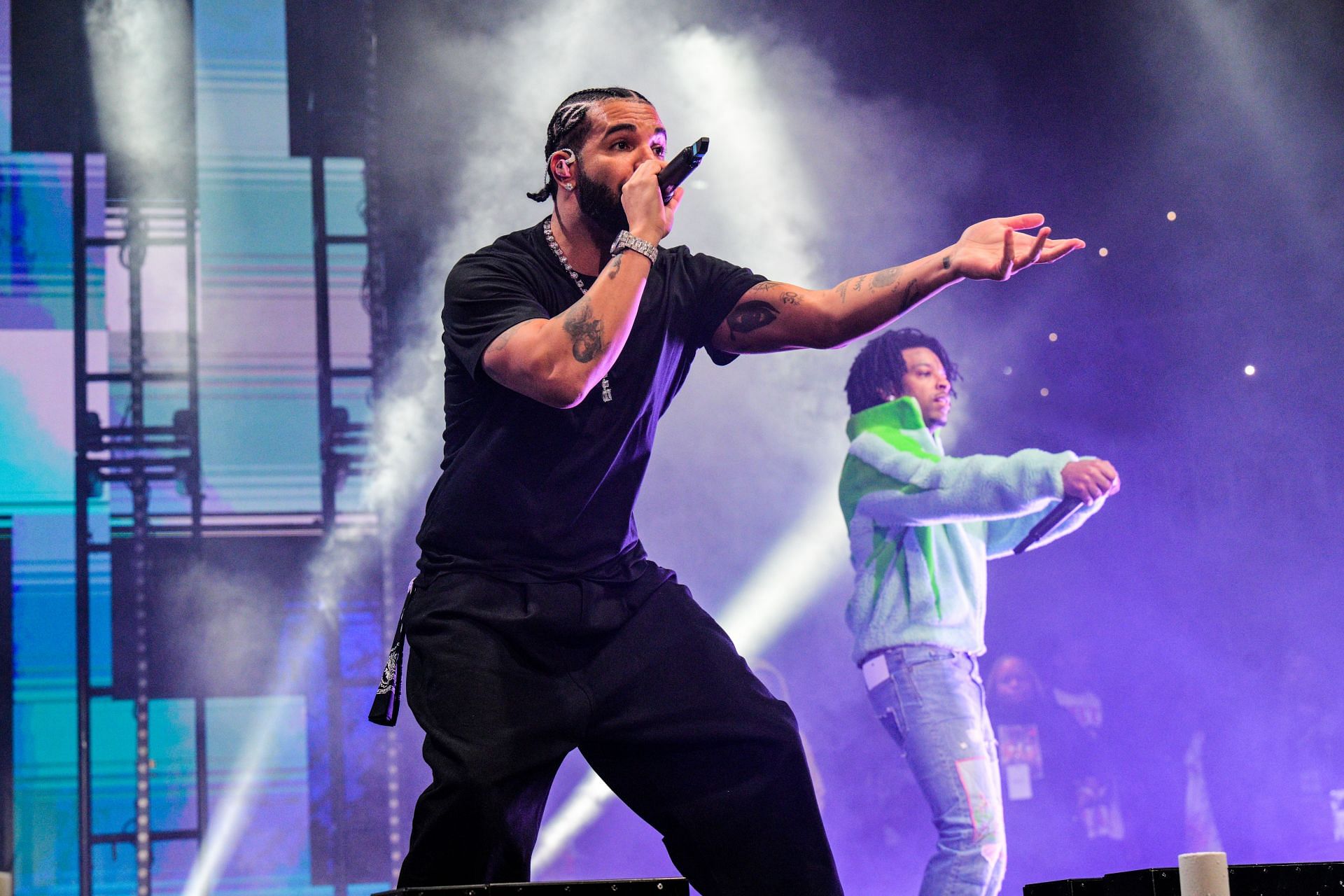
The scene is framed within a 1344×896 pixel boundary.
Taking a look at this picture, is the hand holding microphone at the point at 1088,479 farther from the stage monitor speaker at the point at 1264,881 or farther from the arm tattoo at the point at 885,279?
the stage monitor speaker at the point at 1264,881

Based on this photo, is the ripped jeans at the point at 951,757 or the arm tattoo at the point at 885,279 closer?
the arm tattoo at the point at 885,279

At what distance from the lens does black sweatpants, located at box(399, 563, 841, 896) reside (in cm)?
184

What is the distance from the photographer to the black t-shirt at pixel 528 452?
1980 mm

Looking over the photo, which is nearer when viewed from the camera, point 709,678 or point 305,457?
point 709,678

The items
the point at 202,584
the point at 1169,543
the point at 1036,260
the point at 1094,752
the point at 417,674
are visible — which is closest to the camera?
the point at 417,674

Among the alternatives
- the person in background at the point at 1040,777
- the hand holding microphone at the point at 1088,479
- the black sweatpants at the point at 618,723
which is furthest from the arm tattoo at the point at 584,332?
the person in background at the point at 1040,777

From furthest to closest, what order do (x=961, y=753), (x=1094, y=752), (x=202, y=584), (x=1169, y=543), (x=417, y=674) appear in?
(x=1169, y=543)
(x=1094, y=752)
(x=202, y=584)
(x=961, y=753)
(x=417, y=674)

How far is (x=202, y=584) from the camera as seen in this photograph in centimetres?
481

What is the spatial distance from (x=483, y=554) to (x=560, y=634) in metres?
0.17

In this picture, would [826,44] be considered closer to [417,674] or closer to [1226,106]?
[1226,106]

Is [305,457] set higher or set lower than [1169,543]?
higher

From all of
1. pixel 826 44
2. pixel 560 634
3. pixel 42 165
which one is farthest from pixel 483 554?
pixel 826 44

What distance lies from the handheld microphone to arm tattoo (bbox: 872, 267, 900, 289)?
367 millimetres

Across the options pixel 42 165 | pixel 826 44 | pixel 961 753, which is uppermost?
pixel 826 44
